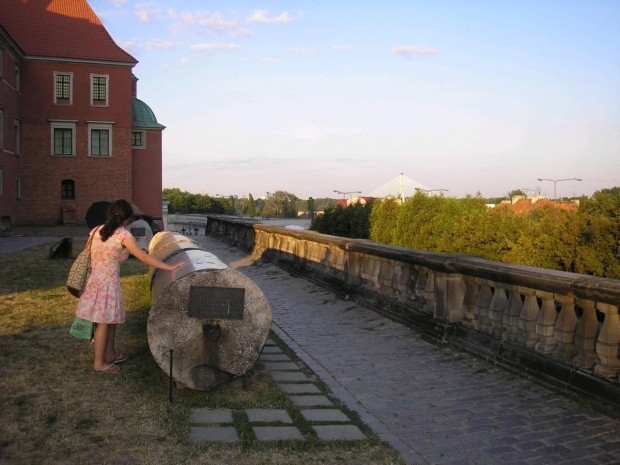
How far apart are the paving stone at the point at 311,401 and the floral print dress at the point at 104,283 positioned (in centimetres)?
204

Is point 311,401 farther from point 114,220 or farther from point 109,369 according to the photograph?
point 114,220

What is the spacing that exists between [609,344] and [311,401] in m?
2.49

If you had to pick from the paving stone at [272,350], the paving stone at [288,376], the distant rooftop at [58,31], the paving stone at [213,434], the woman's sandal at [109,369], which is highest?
the distant rooftop at [58,31]

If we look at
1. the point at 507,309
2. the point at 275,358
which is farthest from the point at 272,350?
the point at 507,309

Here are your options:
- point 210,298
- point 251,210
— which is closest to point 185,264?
point 210,298

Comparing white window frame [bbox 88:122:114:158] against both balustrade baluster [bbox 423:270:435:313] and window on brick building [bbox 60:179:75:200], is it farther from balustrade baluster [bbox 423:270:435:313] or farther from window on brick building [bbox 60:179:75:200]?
balustrade baluster [bbox 423:270:435:313]

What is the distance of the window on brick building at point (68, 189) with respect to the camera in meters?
45.0

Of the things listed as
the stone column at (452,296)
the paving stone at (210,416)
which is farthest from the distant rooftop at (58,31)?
the paving stone at (210,416)

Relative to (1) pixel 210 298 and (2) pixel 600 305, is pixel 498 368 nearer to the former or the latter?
(2) pixel 600 305

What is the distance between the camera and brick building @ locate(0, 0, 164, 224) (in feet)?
143

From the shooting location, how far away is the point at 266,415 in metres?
5.09

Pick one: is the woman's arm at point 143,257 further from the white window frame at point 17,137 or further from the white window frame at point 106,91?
the white window frame at point 106,91

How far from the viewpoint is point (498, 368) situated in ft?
21.0

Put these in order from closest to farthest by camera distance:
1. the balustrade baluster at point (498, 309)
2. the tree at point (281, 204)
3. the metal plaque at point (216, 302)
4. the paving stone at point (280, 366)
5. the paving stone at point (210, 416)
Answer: the paving stone at point (210, 416), the metal plaque at point (216, 302), the balustrade baluster at point (498, 309), the paving stone at point (280, 366), the tree at point (281, 204)
